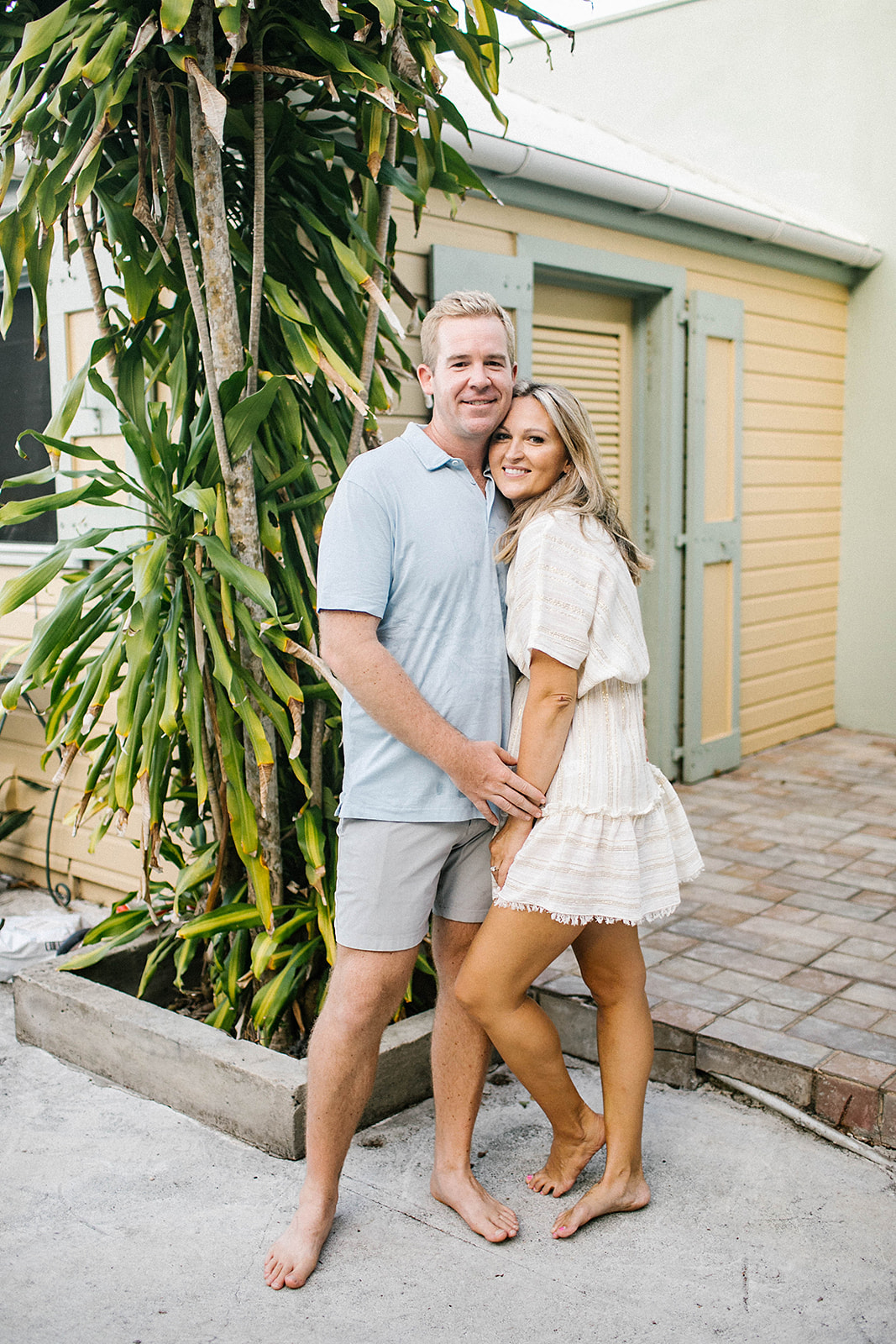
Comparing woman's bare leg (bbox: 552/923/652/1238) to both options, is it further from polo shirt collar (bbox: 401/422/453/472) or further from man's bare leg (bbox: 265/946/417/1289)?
polo shirt collar (bbox: 401/422/453/472)

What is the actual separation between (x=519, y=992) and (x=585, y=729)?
0.52m

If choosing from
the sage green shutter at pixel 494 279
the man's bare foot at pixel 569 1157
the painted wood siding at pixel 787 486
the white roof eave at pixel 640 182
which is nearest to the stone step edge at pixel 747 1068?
the man's bare foot at pixel 569 1157

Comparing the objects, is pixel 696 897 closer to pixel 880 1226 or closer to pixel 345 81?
pixel 880 1226

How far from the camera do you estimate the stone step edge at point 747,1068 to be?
2.71 meters

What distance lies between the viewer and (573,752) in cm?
223

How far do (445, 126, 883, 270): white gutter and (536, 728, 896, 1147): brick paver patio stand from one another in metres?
2.59

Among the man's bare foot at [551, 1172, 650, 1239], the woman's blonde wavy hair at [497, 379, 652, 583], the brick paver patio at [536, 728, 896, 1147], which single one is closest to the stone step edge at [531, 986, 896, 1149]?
the brick paver patio at [536, 728, 896, 1147]

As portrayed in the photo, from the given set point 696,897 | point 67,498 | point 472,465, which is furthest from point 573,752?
point 696,897

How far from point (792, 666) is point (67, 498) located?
15.5 ft

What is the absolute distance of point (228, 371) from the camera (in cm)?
275

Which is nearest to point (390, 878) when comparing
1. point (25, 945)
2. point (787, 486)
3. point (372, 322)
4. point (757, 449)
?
point (372, 322)

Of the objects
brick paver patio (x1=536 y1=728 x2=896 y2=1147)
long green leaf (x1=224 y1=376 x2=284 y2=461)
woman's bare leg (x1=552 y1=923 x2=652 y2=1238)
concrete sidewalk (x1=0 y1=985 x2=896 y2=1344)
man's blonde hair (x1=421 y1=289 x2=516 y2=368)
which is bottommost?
concrete sidewalk (x1=0 y1=985 x2=896 y2=1344)

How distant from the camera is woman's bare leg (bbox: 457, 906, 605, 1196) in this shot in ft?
7.33

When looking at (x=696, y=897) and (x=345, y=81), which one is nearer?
(x=345, y=81)
